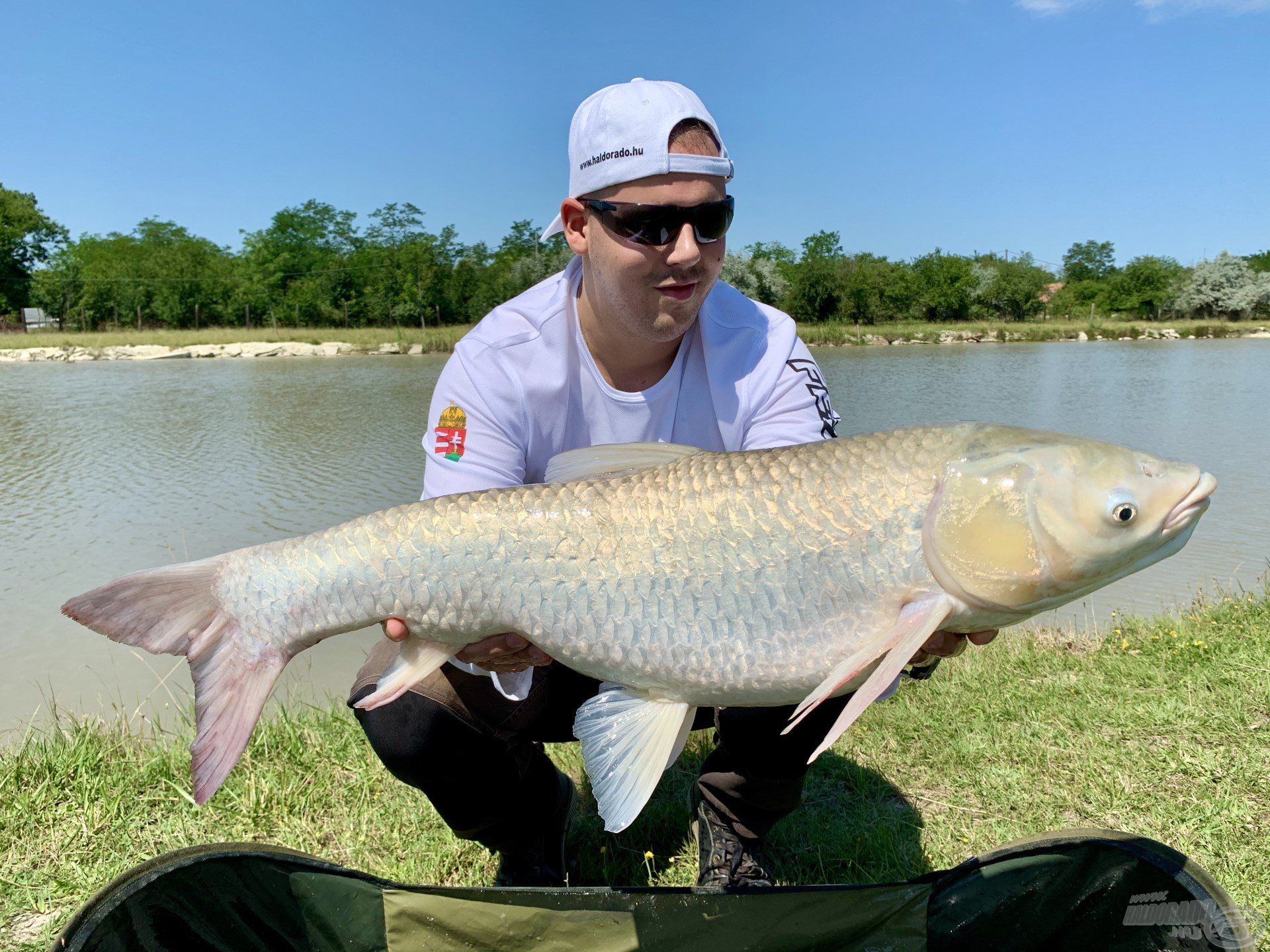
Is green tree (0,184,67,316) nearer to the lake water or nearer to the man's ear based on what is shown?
the lake water

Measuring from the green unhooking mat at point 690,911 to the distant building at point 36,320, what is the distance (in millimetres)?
51155

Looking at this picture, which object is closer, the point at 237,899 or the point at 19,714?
the point at 237,899

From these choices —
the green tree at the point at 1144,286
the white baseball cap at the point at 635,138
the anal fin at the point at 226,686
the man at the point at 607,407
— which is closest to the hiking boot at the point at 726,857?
the man at the point at 607,407

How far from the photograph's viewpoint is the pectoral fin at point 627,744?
1.50 metres

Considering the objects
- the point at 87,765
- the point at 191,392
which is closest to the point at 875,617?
the point at 87,765

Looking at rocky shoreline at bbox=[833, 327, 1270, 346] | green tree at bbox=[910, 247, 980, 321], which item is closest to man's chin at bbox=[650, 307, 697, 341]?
rocky shoreline at bbox=[833, 327, 1270, 346]

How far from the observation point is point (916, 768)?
2393 mm

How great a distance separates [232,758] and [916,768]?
173 cm

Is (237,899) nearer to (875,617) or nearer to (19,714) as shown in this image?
(875,617)

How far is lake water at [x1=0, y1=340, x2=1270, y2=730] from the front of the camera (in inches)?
166

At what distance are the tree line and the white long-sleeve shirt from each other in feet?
128

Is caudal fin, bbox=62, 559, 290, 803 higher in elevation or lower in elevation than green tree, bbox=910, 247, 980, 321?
lower

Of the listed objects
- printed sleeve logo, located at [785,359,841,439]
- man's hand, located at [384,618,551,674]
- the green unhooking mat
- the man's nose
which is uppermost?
the man's nose

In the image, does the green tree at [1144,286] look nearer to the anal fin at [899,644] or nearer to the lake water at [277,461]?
the lake water at [277,461]
